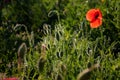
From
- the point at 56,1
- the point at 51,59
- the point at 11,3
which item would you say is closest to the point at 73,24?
the point at 51,59

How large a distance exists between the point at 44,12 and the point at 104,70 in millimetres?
2727

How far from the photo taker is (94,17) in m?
4.32

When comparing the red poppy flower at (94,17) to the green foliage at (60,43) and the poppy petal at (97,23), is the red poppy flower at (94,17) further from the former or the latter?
the green foliage at (60,43)

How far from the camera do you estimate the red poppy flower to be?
427 cm

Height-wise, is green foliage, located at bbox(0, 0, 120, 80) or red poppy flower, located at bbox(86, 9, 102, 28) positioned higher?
red poppy flower, located at bbox(86, 9, 102, 28)

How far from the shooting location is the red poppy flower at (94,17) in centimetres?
427

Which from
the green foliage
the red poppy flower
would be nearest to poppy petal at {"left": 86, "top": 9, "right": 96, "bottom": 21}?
the red poppy flower

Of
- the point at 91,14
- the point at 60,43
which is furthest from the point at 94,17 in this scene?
the point at 60,43

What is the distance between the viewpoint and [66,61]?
3.56 m

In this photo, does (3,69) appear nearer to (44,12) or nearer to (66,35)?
(66,35)

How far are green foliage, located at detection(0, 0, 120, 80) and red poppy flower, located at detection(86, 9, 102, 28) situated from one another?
0.10 metres

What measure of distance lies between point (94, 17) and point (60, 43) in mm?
574

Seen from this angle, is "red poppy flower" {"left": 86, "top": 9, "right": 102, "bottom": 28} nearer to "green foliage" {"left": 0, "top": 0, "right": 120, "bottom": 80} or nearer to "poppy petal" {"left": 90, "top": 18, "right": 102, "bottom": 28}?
"poppy petal" {"left": 90, "top": 18, "right": 102, "bottom": 28}

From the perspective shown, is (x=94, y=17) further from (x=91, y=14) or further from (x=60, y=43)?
(x=60, y=43)
